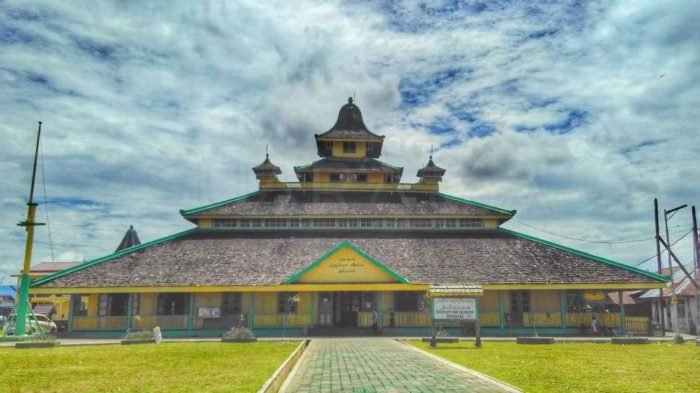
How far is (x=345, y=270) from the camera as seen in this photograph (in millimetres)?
32000

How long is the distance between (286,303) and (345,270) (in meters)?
4.45

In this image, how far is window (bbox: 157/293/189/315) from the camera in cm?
3356

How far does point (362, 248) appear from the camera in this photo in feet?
115

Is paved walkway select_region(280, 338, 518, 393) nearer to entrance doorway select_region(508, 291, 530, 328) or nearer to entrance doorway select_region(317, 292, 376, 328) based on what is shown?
entrance doorway select_region(317, 292, 376, 328)

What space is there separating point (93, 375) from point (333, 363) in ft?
20.7

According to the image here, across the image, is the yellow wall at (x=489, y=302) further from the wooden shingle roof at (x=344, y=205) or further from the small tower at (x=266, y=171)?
the small tower at (x=266, y=171)

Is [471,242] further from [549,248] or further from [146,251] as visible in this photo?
[146,251]

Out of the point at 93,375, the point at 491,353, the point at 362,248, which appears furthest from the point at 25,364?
the point at 362,248

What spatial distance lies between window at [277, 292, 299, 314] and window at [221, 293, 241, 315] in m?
2.43

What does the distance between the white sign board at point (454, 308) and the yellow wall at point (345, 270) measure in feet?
21.9

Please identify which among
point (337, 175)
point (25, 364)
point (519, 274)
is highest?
point (337, 175)

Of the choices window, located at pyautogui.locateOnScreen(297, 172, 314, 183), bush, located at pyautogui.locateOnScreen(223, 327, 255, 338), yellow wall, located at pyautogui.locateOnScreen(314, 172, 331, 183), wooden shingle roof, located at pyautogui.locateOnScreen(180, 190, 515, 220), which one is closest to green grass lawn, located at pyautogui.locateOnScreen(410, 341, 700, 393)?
bush, located at pyautogui.locateOnScreen(223, 327, 255, 338)

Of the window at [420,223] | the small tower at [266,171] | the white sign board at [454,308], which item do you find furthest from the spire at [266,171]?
the white sign board at [454,308]

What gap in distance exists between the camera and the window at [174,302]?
33562mm
